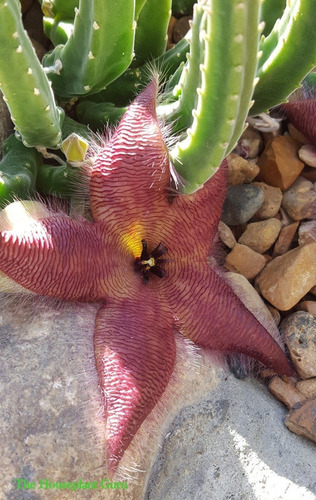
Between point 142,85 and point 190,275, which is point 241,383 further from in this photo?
point 142,85

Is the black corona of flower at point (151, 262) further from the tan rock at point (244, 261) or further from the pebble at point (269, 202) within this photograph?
the pebble at point (269, 202)

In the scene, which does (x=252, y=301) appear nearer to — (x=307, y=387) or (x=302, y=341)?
(x=302, y=341)

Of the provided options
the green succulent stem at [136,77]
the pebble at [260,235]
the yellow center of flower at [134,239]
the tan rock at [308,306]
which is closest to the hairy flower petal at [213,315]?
the yellow center of flower at [134,239]

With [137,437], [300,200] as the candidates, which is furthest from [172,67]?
[137,437]

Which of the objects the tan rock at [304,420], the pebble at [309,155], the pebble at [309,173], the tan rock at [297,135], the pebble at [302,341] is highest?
the tan rock at [297,135]

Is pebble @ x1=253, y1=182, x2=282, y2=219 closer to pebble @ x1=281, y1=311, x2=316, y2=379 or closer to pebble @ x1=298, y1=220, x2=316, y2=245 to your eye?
pebble @ x1=298, y1=220, x2=316, y2=245

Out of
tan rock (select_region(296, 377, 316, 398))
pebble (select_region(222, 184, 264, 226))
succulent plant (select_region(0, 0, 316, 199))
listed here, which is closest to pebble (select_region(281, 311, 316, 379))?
tan rock (select_region(296, 377, 316, 398))

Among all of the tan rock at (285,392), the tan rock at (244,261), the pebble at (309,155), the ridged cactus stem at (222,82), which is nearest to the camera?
the ridged cactus stem at (222,82)
